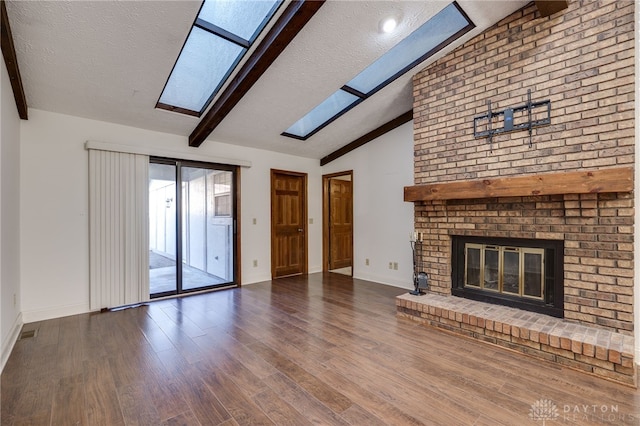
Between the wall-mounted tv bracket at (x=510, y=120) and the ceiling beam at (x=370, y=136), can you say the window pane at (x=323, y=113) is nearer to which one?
the ceiling beam at (x=370, y=136)

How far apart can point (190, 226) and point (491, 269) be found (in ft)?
13.4

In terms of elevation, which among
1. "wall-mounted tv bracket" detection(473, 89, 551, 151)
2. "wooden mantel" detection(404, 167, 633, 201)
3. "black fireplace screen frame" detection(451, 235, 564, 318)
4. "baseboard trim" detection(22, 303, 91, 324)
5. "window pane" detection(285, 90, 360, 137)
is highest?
"window pane" detection(285, 90, 360, 137)

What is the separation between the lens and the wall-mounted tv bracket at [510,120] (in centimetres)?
270

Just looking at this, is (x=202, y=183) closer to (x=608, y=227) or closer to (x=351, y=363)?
(x=351, y=363)

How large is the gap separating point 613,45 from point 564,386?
104 inches

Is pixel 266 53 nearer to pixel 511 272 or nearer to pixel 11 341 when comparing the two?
pixel 511 272

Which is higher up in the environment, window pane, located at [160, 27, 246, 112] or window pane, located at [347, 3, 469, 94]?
window pane, located at [347, 3, 469, 94]

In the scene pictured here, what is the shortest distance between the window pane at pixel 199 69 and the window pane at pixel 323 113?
139 centimetres

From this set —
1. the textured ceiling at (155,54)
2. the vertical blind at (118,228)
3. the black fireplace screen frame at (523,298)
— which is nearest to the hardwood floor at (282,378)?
the vertical blind at (118,228)

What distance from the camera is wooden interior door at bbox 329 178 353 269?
20.0 ft

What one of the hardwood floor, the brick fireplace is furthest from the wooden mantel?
the hardwood floor

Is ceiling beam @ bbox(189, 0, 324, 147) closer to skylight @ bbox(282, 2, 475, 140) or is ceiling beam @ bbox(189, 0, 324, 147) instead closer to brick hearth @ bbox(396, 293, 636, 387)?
skylight @ bbox(282, 2, 475, 140)

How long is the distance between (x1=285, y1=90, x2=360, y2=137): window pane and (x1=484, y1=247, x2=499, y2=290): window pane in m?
2.59

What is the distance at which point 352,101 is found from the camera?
4.13 metres
